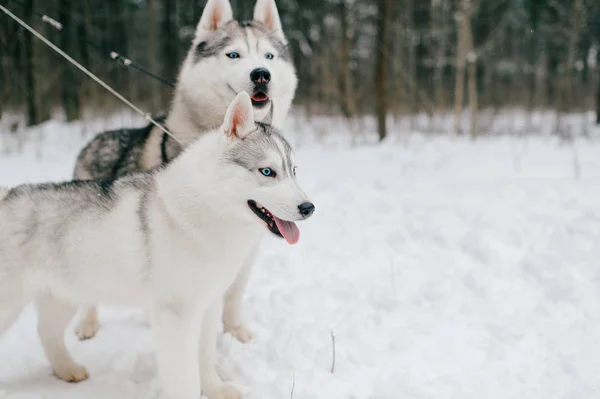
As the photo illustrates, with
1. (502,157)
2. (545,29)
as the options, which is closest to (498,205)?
(502,157)

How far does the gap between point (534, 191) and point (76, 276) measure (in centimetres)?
507

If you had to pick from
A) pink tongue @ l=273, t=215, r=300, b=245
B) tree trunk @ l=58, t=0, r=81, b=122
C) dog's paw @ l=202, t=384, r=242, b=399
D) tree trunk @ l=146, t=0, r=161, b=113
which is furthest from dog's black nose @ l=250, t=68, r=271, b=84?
tree trunk @ l=58, t=0, r=81, b=122

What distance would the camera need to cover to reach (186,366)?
7.91 feet

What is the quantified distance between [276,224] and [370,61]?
26238 millimetres

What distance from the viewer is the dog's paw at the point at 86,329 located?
3582mm

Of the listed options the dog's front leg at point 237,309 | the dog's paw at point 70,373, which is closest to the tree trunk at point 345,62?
the dog's front leg at point 237,309

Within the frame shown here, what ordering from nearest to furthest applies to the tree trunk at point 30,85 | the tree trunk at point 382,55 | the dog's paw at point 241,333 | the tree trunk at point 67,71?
the dog's paw at point 241,333 → the tree trunk at point 382,55 → the tree trunk at point 30,85 → the tree trunk at point 67,71

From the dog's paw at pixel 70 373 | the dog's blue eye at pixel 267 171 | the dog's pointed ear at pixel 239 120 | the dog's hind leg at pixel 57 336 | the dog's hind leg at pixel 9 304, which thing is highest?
the dog's pointed ear at pixel 239 120

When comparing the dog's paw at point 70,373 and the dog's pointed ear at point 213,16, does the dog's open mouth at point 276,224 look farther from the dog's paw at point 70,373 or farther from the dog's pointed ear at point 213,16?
the dog's paw at point 70,373

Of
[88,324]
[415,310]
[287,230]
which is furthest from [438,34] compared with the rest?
[287,230]

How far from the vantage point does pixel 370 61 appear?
26859 mm

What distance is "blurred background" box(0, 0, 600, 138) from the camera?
1146 cm

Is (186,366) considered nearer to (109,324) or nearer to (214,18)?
(109,324)

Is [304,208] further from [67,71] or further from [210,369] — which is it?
[67,71]
